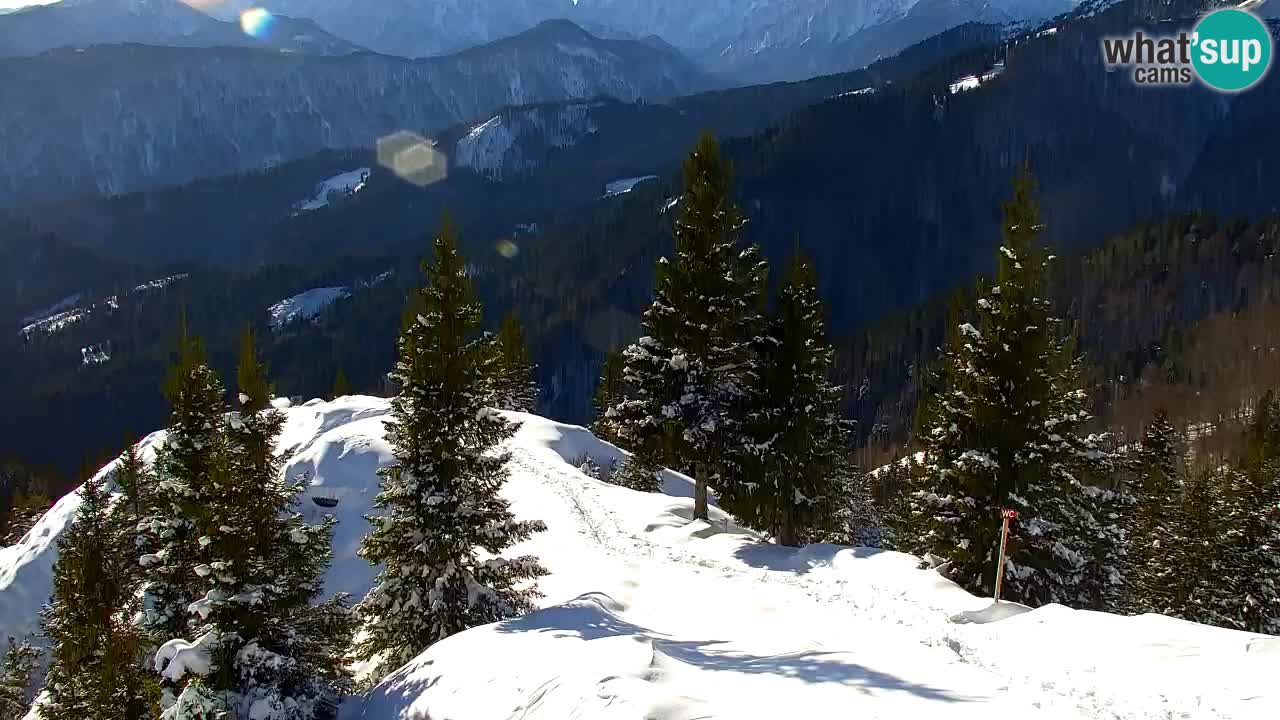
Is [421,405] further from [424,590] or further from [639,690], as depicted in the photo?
[639,690]

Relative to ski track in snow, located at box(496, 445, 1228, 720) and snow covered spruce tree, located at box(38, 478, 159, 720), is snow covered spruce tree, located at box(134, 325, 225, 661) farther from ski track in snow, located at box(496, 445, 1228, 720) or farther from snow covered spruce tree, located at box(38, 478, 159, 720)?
ski track in snow, located at box(496, 445, 1228, 720)

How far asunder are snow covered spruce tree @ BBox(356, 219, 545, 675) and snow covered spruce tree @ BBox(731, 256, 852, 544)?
9.39 meters

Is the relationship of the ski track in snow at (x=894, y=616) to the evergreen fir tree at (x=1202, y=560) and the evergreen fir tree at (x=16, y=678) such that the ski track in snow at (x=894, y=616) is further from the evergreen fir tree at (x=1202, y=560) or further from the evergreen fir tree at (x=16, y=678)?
the evergreen fir tree at (x=16, y=678)

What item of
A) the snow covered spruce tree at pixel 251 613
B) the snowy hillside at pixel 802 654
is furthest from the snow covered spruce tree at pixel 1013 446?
the snow covered spruce tree at pixel 251 613

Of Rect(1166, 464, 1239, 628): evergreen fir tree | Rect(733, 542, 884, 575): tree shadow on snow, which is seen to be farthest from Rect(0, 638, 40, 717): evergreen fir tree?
Rect(1166, 464, 1239, 628): evergreen fir tree

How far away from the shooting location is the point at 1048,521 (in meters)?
21.5

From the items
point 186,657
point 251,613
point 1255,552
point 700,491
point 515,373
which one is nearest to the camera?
point 186,657

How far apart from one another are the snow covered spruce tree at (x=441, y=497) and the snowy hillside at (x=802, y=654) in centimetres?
228

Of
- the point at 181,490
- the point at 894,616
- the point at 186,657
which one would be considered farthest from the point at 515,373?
the point at 894,616

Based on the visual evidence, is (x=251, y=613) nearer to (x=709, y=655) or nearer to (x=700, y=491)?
(x=709, y=655)

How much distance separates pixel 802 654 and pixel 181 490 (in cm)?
1466

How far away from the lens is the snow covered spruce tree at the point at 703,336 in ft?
84.6

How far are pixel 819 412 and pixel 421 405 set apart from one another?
13434 millimetres

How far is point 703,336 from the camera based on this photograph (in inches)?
1027
